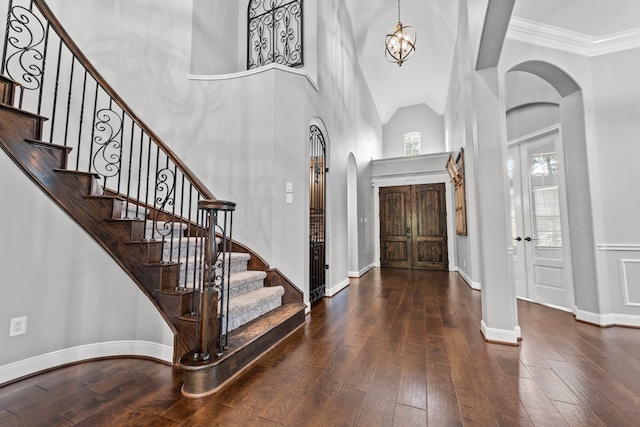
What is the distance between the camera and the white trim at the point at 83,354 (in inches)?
75.6

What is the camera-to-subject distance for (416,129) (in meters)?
9.19

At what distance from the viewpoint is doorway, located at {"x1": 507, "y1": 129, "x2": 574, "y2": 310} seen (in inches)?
132

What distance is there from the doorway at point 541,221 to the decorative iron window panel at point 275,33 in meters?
3.68

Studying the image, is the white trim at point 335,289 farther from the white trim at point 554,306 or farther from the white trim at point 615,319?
the white trim at point 615,319

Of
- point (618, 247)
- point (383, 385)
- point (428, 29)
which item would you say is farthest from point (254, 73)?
point (428, 29)

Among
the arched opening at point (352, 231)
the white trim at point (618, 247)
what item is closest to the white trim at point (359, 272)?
the arched opening at point (352, 231)

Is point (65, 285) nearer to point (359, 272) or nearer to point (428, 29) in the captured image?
point (359, 272)

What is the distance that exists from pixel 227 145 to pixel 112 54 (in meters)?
1.64

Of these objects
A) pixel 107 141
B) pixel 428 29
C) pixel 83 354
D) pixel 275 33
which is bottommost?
pixel 83 354

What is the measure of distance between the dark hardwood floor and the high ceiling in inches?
130

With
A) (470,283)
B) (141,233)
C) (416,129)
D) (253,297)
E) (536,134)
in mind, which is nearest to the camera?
(141,233)

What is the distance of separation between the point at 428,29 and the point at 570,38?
151 inches

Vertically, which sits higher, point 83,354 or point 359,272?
point 359,272

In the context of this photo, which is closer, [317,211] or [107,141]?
[107,141]
